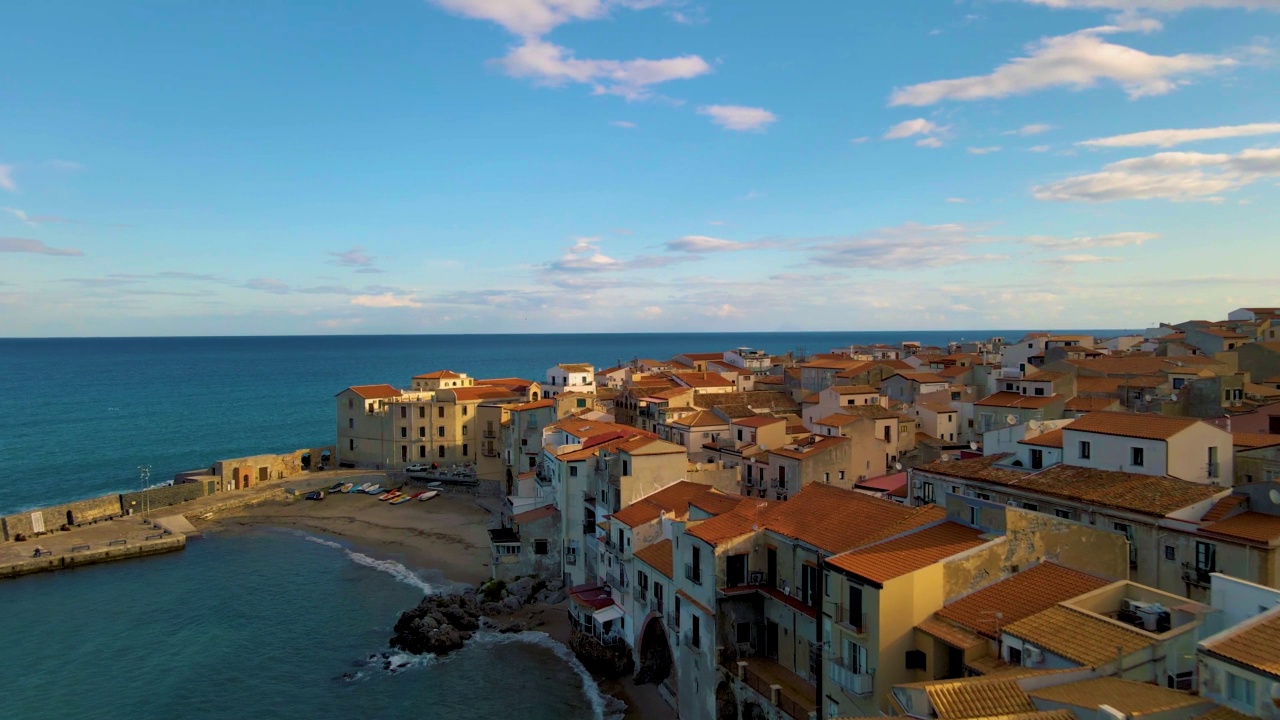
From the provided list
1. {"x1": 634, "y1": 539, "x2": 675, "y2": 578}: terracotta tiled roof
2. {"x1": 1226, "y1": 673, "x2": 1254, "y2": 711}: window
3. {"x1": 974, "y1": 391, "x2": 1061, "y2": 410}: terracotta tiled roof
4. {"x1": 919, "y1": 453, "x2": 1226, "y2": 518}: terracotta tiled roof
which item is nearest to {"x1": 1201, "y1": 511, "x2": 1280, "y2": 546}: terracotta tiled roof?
{"x1": 919, "y1": 453, "x2": 1226, "y2": 518}: terracotta tiled roof

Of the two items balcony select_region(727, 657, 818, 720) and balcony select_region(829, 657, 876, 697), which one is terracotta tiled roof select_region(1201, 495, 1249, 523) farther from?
balcony select_region(727, 657, 818, 720)

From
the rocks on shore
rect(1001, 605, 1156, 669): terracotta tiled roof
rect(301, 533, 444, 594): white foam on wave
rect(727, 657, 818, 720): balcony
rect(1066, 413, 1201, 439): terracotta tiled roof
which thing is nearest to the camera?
rect(1001, 605, 1156, 669): terracotta tiled roof

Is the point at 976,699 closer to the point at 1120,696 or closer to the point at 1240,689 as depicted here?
the point at 1120,696

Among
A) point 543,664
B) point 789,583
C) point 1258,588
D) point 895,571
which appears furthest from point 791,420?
point 1258,588

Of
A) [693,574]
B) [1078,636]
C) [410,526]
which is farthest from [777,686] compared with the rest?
[410,526]

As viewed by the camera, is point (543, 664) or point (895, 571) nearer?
point (895, 571)

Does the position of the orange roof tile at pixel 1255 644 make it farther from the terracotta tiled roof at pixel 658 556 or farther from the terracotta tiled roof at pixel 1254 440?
the terracotta tiled roof at pixel 1254 440

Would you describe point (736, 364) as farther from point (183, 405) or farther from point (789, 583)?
point (183, 405)
